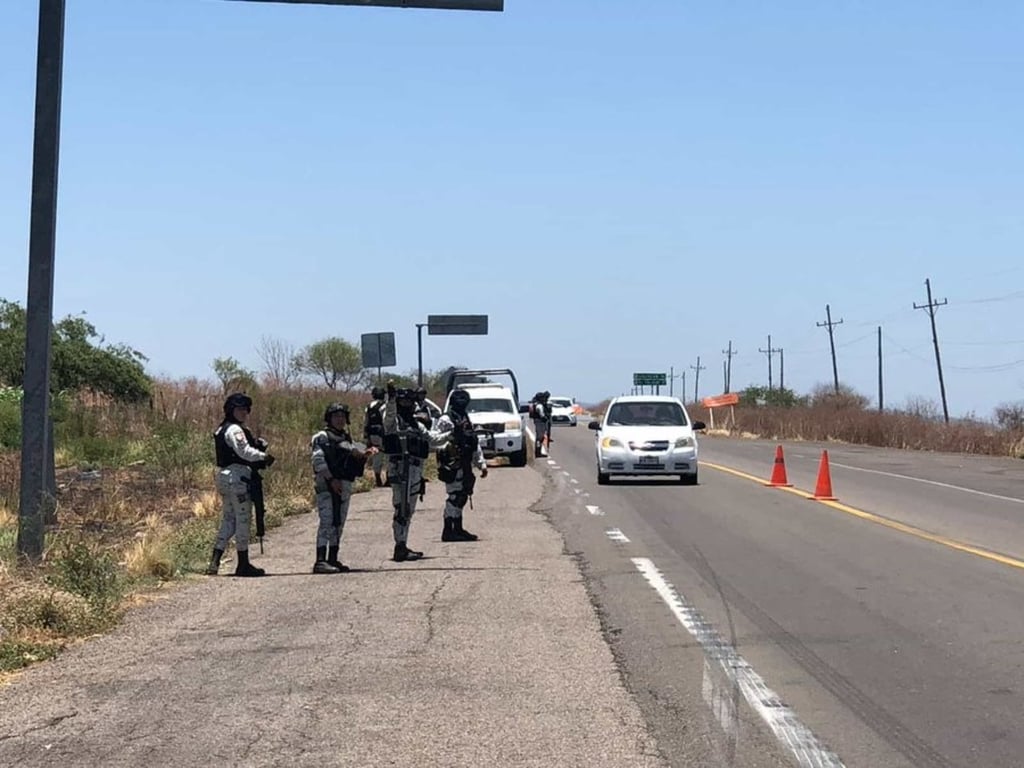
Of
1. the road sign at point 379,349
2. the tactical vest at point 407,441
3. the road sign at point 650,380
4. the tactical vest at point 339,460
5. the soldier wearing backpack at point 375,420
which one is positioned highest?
the road sign at point 650,380

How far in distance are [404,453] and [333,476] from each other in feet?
4.48

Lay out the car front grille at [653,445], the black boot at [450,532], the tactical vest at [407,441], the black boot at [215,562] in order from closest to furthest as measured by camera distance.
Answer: the black boot at [215,562], the tactical vest at [407,441], the black boot at [450,532], the car front grille at [653,445]

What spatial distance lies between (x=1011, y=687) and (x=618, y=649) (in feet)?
8.13

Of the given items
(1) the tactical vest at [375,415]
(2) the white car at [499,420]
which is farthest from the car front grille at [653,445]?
(2) the white car at [499,420]

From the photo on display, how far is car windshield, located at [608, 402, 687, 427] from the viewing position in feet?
86.8

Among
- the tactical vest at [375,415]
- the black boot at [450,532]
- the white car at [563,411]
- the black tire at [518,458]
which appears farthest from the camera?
the white car at [563,411]

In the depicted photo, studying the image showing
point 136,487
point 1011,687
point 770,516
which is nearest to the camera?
point 1011,687

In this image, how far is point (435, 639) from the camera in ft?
30.9

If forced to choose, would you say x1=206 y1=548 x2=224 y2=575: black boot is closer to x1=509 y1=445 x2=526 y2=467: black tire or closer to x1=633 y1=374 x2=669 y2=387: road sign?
x1=509 y1=445 x2=526 y2=467: black tire

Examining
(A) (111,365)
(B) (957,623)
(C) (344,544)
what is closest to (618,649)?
(B) (957,623)

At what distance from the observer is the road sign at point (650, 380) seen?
104562 millimetres

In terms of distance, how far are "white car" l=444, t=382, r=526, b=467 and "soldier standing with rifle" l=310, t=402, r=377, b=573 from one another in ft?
64.3

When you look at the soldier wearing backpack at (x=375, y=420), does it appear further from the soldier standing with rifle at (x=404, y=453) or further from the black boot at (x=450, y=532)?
the soldier standing with rifle at (x=404, y=453)

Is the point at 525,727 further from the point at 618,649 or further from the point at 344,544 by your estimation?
the point at 344,544
